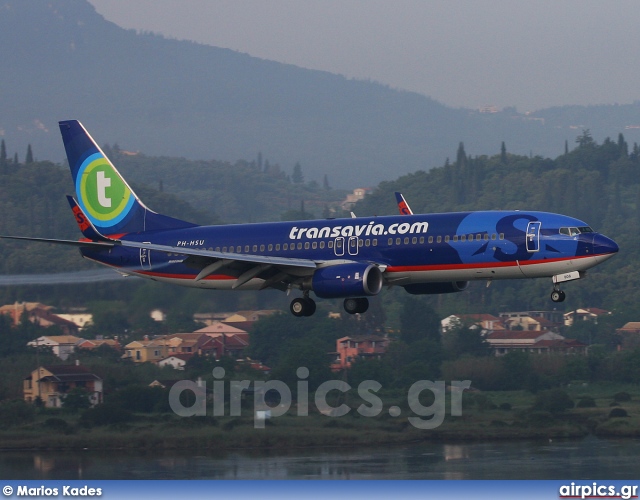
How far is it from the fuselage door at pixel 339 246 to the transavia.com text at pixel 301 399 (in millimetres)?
37514

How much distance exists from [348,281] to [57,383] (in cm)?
4326

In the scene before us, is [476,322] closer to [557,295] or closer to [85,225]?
[85,225]

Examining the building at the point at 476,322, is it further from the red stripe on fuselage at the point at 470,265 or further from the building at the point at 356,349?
the red stripe on fuselage at the point at 470,265

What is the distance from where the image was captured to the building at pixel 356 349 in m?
121

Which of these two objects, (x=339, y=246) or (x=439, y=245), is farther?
(x=339, y=246)

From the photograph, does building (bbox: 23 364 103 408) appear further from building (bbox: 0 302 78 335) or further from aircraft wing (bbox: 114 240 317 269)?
aircraft wing (bbox: 114 240 317 269)

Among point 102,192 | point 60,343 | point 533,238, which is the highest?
point 102,192

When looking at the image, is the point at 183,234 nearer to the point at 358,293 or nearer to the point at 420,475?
the point at 358,293

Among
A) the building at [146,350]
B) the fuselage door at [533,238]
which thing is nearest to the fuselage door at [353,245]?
the fuselage door at [533,238]

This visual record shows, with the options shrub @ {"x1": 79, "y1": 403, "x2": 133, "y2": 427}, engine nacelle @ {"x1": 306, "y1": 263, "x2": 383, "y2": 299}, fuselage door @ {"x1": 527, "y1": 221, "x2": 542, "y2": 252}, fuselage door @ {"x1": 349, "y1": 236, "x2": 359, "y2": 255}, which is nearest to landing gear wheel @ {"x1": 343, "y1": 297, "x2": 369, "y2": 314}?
fuselage door @ {"x1": 349, "y1": 236, "x2": 359, "y2": 255}

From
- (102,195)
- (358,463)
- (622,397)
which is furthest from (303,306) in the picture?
(622,397)

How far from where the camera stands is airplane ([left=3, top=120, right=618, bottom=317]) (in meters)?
59.3

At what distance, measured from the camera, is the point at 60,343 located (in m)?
99.1

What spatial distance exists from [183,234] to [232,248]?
3.99 metres
